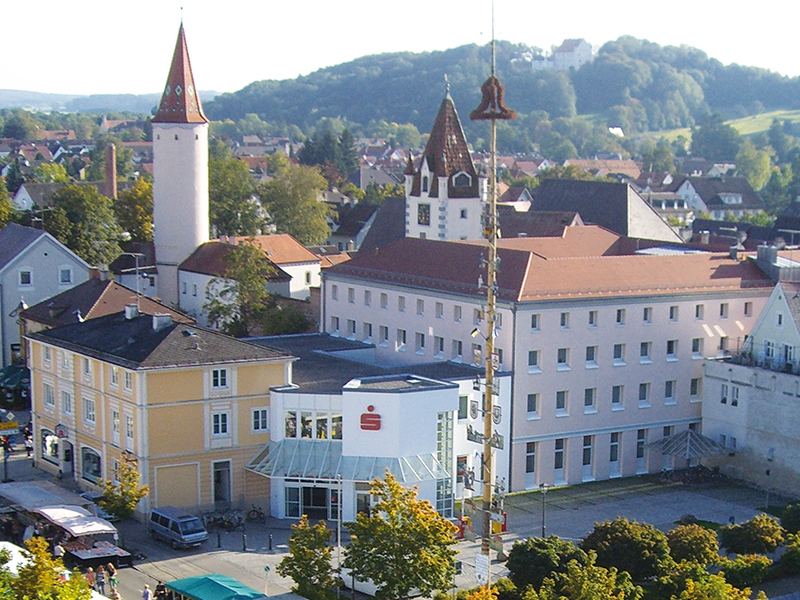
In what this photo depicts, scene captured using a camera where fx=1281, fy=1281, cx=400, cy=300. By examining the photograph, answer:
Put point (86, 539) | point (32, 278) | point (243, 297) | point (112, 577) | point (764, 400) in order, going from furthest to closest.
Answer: point (32, 278) → point (243, 297) → point (764, 400) → point (86, 539) → point (112, 577)

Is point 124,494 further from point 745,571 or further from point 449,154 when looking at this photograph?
point 449,154

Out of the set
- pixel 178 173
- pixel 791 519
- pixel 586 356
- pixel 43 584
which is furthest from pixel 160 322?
pixel 178 173

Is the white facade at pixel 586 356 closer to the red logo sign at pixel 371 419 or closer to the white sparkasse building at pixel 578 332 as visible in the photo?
the white sparkasse building at pixel 578 332

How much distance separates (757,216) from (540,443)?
360 ft

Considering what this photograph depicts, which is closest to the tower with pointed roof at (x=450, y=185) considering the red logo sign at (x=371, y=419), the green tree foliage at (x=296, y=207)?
the green tree foliage at (x=296, y=207)

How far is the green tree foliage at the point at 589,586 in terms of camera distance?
1362 inches

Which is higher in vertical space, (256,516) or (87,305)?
(87,305)

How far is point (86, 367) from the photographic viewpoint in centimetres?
5566

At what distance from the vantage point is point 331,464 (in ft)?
170

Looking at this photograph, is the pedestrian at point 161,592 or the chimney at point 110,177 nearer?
the pedestrian at point 161,592

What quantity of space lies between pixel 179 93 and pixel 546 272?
42229 mm

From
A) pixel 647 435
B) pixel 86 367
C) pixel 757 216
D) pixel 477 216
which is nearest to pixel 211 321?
pixel 477 216

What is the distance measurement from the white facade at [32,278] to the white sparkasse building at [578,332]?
2364 cm

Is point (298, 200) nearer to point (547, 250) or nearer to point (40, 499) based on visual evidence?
point (547, 250)
